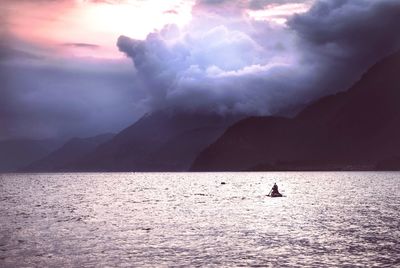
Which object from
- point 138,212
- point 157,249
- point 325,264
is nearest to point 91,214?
point 138,212

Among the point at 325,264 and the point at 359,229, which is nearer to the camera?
the point at 325,264

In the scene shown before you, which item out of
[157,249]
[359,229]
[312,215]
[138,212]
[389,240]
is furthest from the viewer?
[138,212]

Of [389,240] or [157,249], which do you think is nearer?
[157,249]

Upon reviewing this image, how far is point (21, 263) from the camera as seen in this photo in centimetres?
4841

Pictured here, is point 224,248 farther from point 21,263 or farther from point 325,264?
point 21,263

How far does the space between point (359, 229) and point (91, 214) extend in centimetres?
5218

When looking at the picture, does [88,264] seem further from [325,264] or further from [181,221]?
[181,221]

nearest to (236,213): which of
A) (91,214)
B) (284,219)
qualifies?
(284,219)

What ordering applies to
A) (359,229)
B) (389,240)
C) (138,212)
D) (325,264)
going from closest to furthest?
1. (325,264)
2. (389,240)
3. (359,229)
4. (138,212)

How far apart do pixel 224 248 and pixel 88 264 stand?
650 inches

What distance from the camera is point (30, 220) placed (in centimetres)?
8900

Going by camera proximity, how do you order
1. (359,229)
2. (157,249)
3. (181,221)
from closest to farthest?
(157,249)
(359,229)
(181,221)

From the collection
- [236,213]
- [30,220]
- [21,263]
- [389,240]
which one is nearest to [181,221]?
[236,213]

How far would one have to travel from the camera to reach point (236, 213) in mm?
102312
